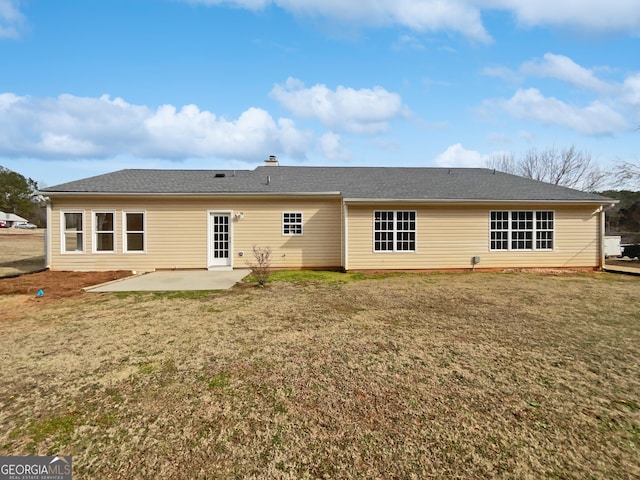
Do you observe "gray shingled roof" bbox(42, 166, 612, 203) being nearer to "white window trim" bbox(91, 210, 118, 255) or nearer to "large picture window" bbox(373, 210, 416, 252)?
"large picture window" bbox(373, 210, 416, 252)

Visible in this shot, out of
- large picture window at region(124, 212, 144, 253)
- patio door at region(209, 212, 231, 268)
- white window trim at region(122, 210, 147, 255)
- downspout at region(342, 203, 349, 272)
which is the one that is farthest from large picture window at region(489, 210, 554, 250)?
large picture window at region(124, 212, 144, 253)

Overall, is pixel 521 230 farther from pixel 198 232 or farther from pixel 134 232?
pixel 134 232

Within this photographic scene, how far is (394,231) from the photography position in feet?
41.0

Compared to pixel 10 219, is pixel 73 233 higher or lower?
lower

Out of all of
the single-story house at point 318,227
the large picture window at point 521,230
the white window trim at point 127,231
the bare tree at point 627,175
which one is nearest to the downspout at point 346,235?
the single-story house at point 318,227

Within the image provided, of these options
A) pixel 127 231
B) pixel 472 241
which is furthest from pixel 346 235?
pixel 127 231

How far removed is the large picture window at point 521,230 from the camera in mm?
12711

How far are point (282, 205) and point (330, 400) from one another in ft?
33.2

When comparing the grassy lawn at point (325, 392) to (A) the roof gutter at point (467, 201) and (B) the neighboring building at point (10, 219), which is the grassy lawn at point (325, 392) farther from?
(B) the neighboring building at point (10, 219)

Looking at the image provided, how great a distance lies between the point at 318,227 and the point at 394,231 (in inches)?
118

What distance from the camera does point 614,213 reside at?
1197 inches

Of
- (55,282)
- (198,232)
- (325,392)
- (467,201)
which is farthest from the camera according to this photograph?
(198,232)

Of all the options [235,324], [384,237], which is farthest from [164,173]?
[235,324]

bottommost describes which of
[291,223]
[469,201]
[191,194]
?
[291,223]
